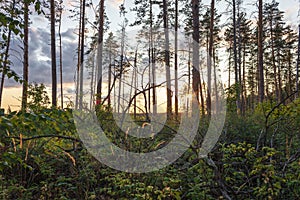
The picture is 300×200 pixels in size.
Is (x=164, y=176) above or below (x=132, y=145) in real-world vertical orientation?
below

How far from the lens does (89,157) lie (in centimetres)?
559

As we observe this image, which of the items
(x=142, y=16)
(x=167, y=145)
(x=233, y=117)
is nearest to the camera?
(x=167, y=145)

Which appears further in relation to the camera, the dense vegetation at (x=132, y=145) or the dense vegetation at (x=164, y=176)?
the dense vegetation at (x=164, y=176)

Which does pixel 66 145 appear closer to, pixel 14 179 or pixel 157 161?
pixel 14 179

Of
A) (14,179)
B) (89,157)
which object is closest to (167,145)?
(89,157)

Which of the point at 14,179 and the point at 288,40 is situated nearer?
the point at 14,179

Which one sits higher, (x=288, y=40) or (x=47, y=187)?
(x=288, y=40)

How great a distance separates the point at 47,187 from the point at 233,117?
6.75 meters

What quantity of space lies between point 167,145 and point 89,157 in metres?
1.65

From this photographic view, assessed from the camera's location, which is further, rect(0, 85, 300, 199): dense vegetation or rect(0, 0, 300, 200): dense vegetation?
rect(0, 85, 300, 199): dense vegetation

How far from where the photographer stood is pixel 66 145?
5805mm

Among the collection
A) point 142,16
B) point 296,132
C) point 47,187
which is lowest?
point 47,187

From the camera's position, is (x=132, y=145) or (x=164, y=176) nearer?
A: (x=164, y=176)

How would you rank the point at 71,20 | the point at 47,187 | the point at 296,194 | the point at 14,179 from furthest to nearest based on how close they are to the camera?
the point at 71,20 < the point at 14,179 < the point at 47,187 < the point at 296,194
